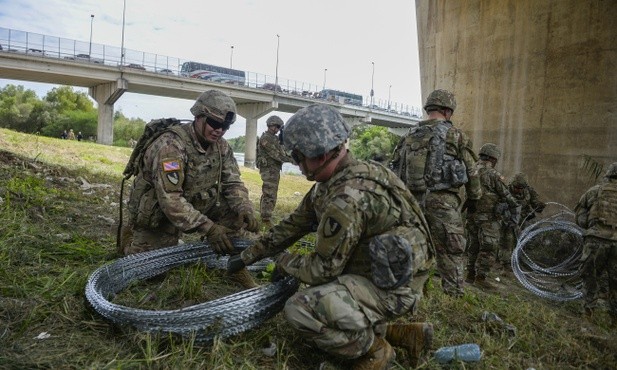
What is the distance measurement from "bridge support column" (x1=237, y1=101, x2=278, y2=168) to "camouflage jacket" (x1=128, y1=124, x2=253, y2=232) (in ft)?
99.6

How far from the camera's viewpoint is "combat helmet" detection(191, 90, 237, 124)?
11.0 feet

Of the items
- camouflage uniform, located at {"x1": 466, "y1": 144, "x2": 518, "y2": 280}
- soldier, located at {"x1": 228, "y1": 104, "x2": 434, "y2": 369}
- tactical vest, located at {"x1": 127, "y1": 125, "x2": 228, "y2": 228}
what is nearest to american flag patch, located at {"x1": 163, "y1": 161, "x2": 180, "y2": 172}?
tactical vest, located at {"x1": 127, "y1": 125, "x2": 228, "y2": 228}

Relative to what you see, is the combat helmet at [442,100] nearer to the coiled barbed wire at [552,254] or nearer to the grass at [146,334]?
the grass at [146,334]

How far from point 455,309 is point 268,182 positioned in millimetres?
5118

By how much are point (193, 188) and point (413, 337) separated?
2.23 m

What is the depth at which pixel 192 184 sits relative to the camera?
3.56 m

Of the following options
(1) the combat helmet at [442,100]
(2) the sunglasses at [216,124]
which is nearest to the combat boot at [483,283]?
(1) the combat helmet at [442,100]

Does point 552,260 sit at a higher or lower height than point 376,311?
lower

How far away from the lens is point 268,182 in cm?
799

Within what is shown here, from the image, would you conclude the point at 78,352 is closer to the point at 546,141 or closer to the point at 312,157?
the point at 312,157

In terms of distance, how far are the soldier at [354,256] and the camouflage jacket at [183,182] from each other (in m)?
1.21

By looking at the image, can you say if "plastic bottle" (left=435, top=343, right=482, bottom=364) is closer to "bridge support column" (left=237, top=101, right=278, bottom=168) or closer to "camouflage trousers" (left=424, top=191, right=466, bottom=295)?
"camouflage trousers" (left=424, top=191, right=466, bottom=295)

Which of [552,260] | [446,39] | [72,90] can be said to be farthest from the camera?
[72,90]

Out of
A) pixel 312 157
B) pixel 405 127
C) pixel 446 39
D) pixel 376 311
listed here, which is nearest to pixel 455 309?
pixel 376 311
